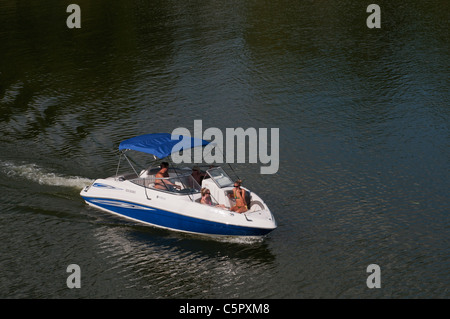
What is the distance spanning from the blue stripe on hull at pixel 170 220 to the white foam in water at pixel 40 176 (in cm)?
273

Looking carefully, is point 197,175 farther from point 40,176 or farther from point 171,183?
point 40,176

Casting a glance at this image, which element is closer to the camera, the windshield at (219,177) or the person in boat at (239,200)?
the person in boat at (239,200)

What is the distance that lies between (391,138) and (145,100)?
18.4 metres

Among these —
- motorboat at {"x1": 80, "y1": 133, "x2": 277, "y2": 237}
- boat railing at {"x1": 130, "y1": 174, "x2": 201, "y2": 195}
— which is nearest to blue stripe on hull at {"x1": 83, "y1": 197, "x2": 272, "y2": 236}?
motorboat at {"x1": 80, "y1": 133, "x2": 277, "y2": 237}

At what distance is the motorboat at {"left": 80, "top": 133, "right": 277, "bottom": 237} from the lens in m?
26.5

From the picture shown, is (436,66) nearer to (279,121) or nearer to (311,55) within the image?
(311,55)

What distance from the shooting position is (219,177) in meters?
28.7

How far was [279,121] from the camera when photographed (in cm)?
4034

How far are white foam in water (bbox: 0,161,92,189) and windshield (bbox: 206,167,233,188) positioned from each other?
7.71 meters

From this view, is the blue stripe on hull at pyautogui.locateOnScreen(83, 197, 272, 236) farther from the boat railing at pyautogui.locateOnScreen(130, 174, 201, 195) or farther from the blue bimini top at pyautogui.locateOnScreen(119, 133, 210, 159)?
the blue bimini top at pyautogui.locateOnScreen(119, 133, 210, 159)

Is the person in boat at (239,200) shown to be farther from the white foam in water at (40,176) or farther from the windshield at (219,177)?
the white foam in water at (40,176)

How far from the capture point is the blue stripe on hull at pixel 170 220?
2642 centimetres

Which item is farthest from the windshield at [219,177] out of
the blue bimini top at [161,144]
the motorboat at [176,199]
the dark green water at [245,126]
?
the dark green water at [245,126]

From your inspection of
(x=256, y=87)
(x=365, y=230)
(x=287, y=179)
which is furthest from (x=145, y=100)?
(x=365, y=230)
